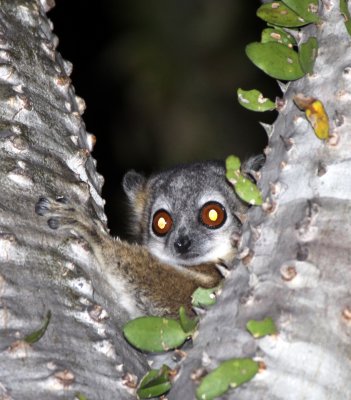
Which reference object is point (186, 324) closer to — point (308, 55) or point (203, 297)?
point (203, 297)

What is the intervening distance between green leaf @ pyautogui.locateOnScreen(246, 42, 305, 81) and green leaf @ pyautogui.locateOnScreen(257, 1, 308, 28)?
13 cm

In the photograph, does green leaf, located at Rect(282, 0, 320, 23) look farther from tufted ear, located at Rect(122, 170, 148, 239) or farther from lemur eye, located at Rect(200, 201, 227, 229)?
tufted ear, located at Rect(122, 170, 148, 239)

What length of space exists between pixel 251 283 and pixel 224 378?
1.10 feet

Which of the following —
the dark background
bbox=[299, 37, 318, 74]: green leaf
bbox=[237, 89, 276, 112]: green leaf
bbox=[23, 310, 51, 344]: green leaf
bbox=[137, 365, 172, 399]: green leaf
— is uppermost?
bbox=[299, 37, 318, 74]: green leaf

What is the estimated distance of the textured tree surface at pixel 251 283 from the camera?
2.46m

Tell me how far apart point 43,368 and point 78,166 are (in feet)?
3.74

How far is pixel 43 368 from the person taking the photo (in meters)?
2.60

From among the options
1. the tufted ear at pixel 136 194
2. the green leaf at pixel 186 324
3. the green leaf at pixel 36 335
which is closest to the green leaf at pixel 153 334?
the green leaf at pixel 186 324

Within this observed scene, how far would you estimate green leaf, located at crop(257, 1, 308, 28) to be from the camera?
3.03 m

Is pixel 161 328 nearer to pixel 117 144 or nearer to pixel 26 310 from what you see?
pixel 26 310

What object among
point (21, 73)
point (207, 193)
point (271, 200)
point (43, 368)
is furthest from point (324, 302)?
point (207, 193)

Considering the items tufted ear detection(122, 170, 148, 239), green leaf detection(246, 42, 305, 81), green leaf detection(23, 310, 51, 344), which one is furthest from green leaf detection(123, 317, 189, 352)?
tufted ear detection(122, 170, 148, 239)

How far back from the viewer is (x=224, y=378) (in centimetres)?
241

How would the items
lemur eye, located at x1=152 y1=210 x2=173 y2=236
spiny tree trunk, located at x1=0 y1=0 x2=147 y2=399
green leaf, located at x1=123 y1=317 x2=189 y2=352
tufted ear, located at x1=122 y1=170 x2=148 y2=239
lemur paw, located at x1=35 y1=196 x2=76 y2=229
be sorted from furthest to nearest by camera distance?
tufted ear, located at x1=122 y1=170 x2=148 y2=239, lemur eye, located at x1=152 y1=210 x2=173 y2=236, lemur paw, located at x1=35 y1=196 x2=76 y2=229, green leaf, located at x1=123 y1=317 x2=189 y2=352, spiny tree trunk, located at x1=0 y1=0 x2=147 y2=399
